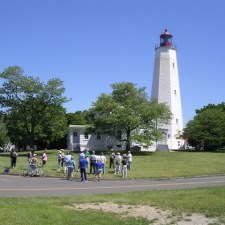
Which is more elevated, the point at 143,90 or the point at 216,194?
the point at 143,90

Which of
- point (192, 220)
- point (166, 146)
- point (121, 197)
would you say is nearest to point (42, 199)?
point (121, 197)

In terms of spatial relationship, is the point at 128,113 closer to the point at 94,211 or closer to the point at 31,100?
the point at 31,100

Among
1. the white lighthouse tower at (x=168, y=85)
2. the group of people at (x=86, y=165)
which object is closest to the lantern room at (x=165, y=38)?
the white lighthouse tower at (x=168, y=85)

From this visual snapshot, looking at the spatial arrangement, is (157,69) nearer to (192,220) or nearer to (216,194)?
(216,194)

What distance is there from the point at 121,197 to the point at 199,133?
55021 millimetres

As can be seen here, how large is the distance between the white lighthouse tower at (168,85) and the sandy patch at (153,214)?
182ft

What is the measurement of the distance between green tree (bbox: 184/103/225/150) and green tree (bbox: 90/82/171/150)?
10.1 metres

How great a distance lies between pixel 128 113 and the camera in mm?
59594

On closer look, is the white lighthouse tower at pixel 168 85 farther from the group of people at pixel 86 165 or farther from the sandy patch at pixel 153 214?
the sandy patch at pixel 153 214

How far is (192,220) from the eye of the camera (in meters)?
12.1

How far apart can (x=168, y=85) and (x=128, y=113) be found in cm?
1319

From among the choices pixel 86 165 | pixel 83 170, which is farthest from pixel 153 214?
pixel 86 165

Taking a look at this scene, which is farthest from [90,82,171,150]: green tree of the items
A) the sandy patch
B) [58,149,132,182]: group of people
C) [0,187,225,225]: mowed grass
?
the sandy patch

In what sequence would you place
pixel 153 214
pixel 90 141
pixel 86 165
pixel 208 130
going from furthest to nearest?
pixel 208 130 → pixel 90 141 → pixel 86 165 → pixel 153 214
